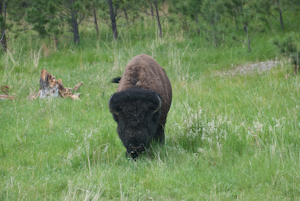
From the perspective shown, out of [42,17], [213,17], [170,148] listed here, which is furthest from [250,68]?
[42,17]

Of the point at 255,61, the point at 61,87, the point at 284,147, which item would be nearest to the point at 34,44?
the point at 61,87

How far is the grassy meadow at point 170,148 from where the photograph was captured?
3473mm

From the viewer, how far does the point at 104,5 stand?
17.6m

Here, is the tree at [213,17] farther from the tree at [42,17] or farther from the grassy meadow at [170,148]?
the tree at [42,17]

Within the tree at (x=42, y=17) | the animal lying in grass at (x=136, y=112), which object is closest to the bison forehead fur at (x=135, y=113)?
the animal lying in grass at (x=136, y=112)

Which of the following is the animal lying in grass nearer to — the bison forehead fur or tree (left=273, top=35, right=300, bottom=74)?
the bison forehead fur

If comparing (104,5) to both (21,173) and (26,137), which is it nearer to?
(26,137)

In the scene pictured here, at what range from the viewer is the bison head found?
411 centimetres

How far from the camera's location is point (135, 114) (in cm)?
418

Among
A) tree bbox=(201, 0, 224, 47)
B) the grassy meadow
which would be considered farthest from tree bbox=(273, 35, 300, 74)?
tree bbox=(201, 0, 224, 47)

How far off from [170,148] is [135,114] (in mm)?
856

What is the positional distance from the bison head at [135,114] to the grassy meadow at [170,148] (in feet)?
1.02

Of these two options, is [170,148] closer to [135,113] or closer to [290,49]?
[135,113]

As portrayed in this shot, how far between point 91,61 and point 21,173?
8.86 metres
